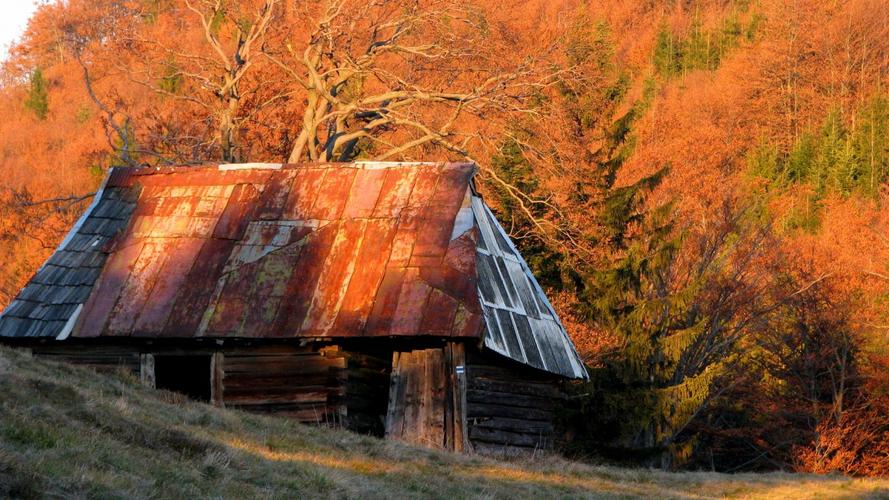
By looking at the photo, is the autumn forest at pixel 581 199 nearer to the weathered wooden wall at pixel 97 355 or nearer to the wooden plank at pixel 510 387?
the wooden plank at pixel 510 387

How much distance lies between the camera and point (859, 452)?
107 feet

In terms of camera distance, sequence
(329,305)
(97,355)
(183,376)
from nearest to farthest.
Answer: (329,305) < (97,355) < (183,376)

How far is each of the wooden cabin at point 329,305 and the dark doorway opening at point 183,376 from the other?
7.78 ft

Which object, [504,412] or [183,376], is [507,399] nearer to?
[504,412]

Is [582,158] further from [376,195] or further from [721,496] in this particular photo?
[721,496]

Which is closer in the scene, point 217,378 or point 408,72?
point 217,378

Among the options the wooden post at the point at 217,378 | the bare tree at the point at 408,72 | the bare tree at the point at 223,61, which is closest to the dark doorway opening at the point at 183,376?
the wooden post at the point at 217,378

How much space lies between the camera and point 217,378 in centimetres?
1797

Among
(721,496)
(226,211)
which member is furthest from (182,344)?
(721,496)

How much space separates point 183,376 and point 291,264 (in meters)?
4.23

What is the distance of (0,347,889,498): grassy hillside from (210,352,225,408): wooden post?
6.89ft

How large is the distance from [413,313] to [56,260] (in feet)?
22.6

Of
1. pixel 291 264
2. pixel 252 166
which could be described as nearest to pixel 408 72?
pixel 252 166

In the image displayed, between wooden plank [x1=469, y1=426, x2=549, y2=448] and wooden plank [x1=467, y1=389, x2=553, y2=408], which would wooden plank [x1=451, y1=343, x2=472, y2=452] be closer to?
wooden plank [x1=469, y1=426, x2=549, y2=448]
